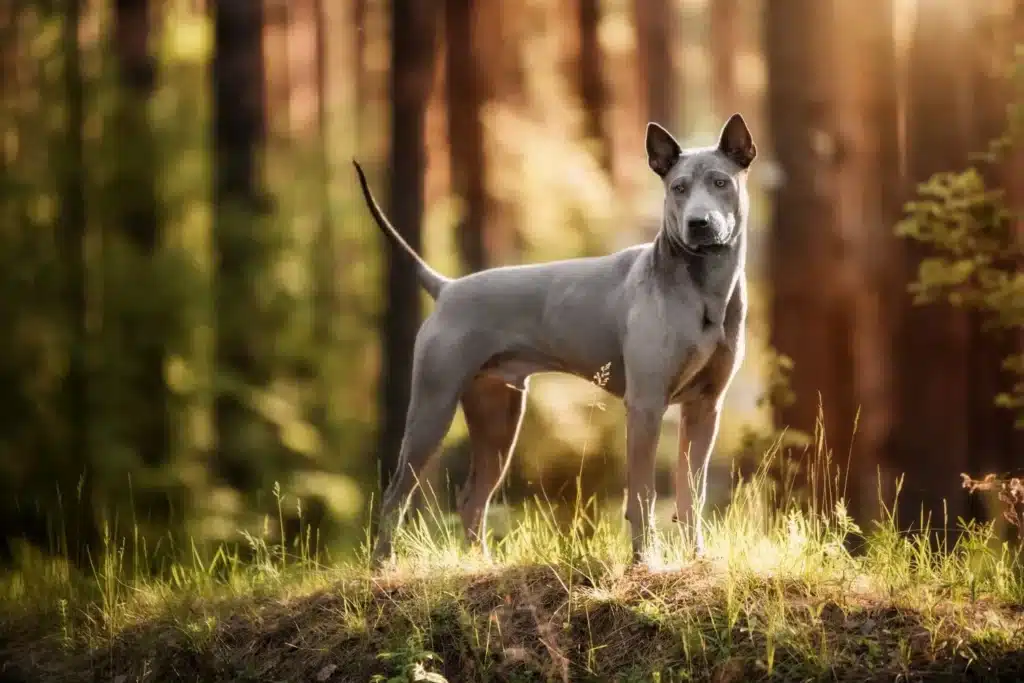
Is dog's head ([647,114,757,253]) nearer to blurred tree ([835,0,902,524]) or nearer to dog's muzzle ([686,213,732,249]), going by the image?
dog's muzzle ([686,213,732,249])

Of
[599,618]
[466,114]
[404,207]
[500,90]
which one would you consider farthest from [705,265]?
[500,90]

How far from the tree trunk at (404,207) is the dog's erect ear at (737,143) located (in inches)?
146

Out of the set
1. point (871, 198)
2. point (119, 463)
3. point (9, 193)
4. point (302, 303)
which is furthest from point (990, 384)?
point (9, 193)

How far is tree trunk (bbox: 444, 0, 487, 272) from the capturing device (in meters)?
9.28

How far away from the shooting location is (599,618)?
15.4 ft

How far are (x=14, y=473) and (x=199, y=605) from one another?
15.0 feet

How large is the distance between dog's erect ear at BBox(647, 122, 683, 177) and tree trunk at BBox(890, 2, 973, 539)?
3.11m

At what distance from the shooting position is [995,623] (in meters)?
4.41

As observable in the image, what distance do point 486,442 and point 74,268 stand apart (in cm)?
559

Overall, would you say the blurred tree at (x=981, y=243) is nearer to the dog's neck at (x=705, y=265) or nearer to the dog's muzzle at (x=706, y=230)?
the dog's neck at (x=705, y=265)

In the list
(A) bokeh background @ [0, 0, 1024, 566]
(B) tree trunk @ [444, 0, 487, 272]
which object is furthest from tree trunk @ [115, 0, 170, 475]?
(B) tree trunk @ [444, 0, 487, 272]

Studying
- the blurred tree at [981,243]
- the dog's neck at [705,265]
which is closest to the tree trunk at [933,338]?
the blurred tree at [981,243]

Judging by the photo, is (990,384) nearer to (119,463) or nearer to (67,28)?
(119,463)

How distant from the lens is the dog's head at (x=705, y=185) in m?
4.71
